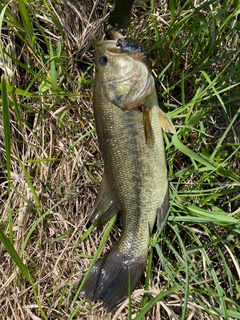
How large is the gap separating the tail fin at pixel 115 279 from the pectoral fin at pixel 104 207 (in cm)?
22

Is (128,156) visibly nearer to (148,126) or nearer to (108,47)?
(148,126)

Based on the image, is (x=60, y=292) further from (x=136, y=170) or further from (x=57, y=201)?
(x=136, y=170)

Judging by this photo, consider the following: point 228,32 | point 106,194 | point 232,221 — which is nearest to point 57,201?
point 106,194

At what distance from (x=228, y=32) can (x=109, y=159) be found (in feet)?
3.22

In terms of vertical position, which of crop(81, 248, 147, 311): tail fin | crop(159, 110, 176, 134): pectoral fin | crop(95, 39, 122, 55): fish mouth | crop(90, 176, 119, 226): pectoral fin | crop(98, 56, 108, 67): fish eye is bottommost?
crop(81, 248, 147, 311): tail fin

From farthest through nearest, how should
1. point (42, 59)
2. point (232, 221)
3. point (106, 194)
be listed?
point (42, 59), point (106, 194), point (232, 221)

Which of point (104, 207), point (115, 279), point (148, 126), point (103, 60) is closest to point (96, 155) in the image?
point (104, 207)

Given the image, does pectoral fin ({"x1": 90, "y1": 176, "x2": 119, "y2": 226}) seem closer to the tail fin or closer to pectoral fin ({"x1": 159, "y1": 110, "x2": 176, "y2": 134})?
the tail fin

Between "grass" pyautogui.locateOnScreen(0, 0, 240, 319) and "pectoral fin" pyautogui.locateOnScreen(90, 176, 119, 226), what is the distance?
0.07 meters

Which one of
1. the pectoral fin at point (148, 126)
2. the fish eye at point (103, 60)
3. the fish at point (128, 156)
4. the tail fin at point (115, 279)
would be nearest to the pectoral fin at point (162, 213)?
the fish at point (128, 156)

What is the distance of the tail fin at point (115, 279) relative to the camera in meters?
2.09

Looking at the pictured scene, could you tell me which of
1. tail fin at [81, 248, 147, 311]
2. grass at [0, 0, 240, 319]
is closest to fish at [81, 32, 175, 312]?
tail fin at [81, 248, 147, 311]

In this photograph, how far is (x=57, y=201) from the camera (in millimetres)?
2432

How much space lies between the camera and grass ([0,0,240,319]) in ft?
7.06
